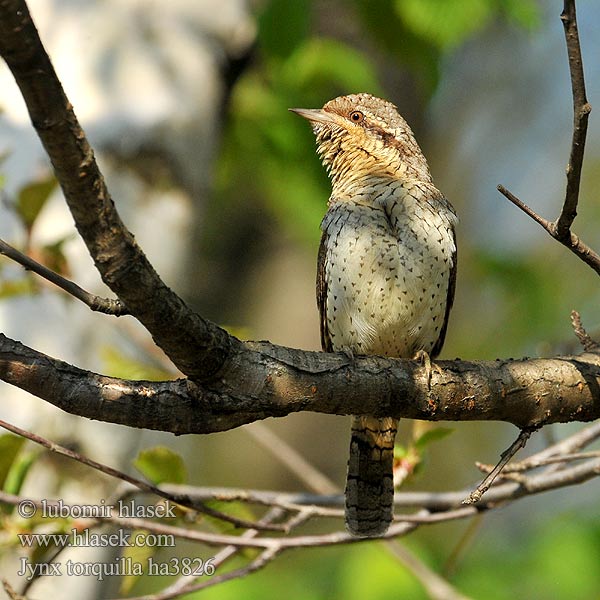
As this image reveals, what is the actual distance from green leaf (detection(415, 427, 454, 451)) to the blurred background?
14cm

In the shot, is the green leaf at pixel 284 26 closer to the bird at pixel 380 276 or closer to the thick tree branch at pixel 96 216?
the bird at pixel 380 276

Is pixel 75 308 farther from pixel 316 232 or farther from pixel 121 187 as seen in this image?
pixel 316 232

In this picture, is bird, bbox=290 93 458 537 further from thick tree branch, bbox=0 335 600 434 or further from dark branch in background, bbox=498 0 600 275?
dark branch in background, bbox=498 0 600 275

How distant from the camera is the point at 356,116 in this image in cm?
352

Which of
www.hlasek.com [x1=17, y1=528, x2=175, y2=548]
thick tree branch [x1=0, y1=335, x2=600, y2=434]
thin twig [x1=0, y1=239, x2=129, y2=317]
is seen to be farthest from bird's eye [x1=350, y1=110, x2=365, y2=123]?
thin twig [x1=0, y1=239, x2=129, y2=317]

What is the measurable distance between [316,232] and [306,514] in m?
2.23

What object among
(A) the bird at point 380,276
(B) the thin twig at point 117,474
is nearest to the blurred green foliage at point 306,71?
(A) the bird at point 380,276

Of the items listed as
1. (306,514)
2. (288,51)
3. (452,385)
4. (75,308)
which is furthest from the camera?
(288,51)

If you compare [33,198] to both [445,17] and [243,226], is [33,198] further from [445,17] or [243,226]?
[243,226]

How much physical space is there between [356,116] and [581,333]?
151 cm

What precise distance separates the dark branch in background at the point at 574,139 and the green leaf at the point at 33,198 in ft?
5.14

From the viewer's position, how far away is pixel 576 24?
1.68m

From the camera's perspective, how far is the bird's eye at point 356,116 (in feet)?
11.5

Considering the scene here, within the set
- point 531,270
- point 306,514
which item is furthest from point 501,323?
point 306,514
